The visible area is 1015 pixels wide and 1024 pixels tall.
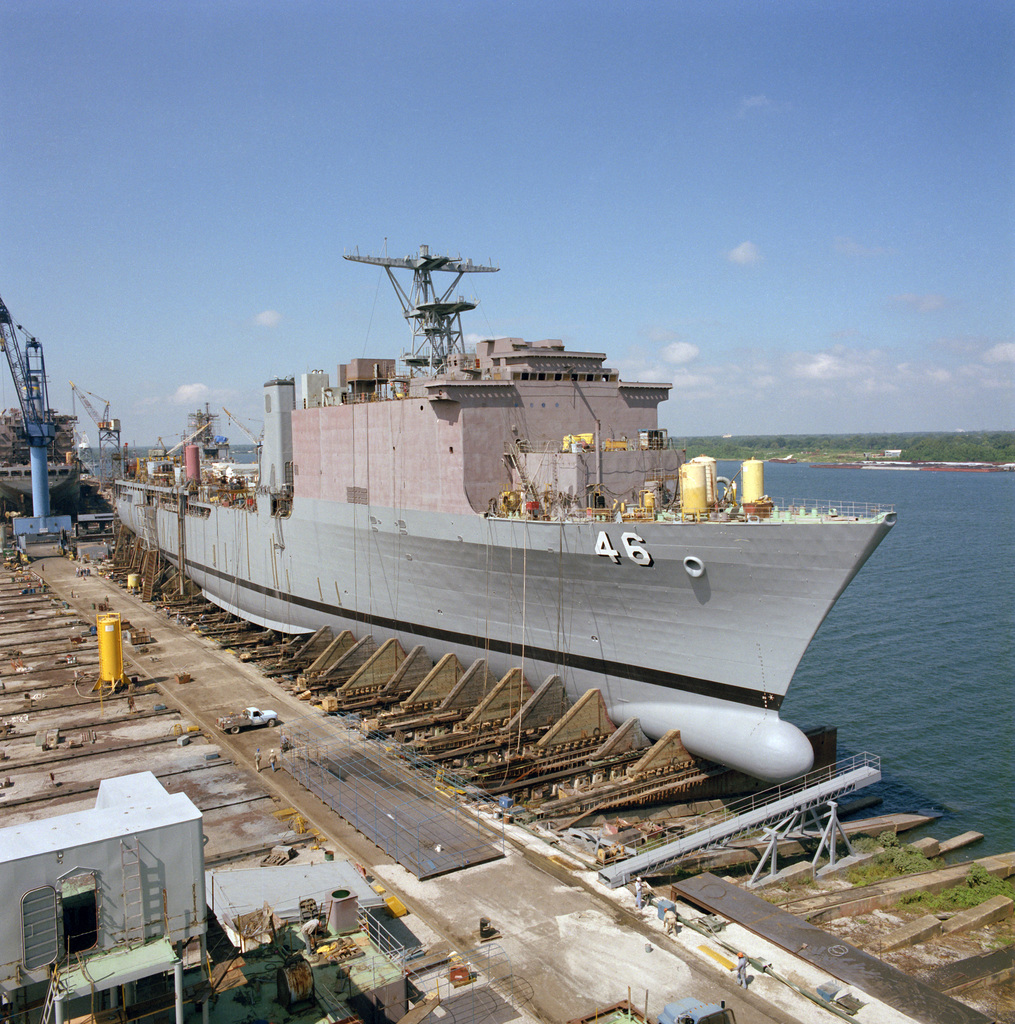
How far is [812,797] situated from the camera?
1670cm

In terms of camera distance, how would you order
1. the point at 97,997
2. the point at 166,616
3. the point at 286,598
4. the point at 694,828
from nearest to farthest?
the point at 97,997 < the point at 694,828 < the point at 286,598 < the point at 166,616

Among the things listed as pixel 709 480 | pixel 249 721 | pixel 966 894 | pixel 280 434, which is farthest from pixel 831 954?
pixel 280 434

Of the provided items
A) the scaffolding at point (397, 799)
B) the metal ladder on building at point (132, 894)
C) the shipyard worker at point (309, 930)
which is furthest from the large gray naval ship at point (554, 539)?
the metal ladder on building at point (132, 894)

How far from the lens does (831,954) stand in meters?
10.9

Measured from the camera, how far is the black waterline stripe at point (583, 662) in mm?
17000

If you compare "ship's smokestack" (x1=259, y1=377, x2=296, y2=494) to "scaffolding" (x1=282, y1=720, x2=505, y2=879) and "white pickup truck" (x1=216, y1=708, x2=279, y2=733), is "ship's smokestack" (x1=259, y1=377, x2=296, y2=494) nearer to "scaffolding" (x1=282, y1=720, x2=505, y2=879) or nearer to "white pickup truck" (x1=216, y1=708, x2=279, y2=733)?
"white pickup truck" (x1=216, y1=708, x2=279, y2=733)

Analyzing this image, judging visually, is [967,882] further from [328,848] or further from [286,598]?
[286,598]

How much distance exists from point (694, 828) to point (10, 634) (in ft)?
91.4

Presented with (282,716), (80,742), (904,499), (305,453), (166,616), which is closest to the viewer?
(80,742)

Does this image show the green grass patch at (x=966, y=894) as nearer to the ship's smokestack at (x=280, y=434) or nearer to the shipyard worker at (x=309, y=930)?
the shipyard worker at (x=309, y=930)

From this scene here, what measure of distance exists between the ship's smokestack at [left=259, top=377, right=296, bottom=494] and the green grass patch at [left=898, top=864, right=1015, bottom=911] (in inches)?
953

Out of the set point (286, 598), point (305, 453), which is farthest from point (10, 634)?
point (305, 453)

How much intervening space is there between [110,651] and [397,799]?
1225 cm

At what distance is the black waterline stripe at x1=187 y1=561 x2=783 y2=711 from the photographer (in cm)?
1700
